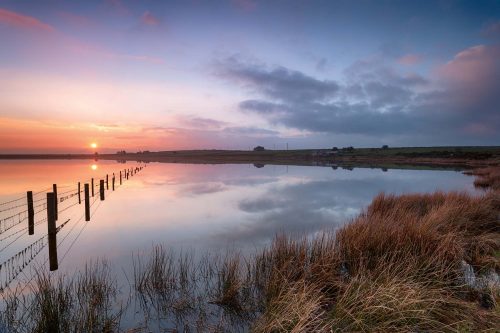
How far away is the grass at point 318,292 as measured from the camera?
557cm

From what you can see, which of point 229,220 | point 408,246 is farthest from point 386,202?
point 408,246

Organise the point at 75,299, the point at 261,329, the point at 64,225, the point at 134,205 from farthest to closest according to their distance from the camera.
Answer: the point at 134,205, the point at 64,225, the point at 75,299, the point at 261,329

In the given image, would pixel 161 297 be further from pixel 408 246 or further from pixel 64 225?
pixel 64 225

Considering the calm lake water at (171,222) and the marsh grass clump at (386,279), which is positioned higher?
the marsh grass clump at (386,279)

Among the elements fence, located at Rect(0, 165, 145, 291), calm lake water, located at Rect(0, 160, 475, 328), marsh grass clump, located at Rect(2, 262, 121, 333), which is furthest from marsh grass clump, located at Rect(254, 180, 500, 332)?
fence, located at Rect(0, 165, 145, 291)

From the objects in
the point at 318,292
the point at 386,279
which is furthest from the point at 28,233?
the point at 386,279

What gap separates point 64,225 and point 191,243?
8.42 metres

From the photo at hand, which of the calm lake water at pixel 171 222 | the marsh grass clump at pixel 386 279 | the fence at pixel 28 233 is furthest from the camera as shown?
the calm lake water at pixel 171 222

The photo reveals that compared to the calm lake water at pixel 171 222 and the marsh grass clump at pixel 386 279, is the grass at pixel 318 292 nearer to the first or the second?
the marsh grass clump at pixel 386 279

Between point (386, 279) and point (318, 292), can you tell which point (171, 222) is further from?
point (386, 279)

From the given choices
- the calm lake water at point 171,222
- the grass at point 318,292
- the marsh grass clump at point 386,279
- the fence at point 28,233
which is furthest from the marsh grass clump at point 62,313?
the marsh grass clump at point 386,279

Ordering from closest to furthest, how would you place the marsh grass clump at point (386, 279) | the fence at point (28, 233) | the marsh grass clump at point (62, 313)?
the marsh grass clump at point (386, 279) → the marsh grass clump at point (62, 313) → the fence at point (28, 233)

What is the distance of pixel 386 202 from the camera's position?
61.0ft

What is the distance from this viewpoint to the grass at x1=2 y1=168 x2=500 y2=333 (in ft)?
18.3
